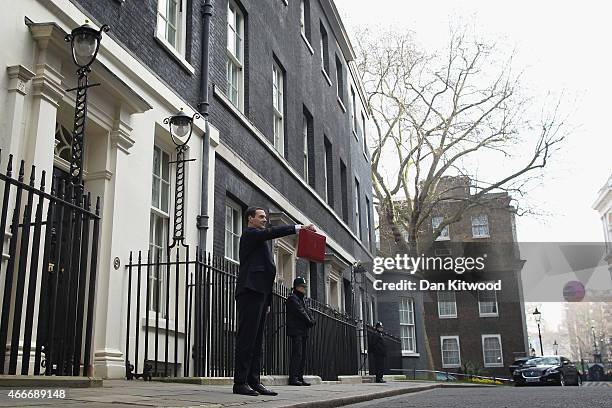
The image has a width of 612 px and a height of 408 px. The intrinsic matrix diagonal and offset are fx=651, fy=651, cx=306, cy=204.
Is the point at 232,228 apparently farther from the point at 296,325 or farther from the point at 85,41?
the point at 85,41

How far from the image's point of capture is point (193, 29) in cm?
1037

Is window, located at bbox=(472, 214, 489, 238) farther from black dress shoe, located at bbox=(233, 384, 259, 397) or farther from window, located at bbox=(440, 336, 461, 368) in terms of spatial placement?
black dress shoe, located at bbox=(233, 384, 259, 397)

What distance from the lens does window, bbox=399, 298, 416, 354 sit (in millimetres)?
29719

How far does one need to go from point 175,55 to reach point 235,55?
308cm

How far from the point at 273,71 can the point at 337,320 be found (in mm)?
5716

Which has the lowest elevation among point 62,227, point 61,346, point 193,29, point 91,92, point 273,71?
point 61,346

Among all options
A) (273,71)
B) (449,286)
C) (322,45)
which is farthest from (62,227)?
(449,286)

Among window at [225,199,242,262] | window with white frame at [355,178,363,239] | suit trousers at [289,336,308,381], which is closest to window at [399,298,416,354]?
window with white frame at [355,178,363,239]

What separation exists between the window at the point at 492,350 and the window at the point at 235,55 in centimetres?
3482

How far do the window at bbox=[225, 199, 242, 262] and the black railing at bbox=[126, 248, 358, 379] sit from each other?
1.45 m

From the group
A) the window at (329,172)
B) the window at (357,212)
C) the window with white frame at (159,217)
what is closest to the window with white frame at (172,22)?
the window with white frame at (159,217)

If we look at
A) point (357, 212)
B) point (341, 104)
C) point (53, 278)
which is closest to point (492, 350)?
point (357, 212)

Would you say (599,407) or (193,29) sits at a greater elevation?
(193,29)

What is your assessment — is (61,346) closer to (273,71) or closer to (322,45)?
(273,71)
